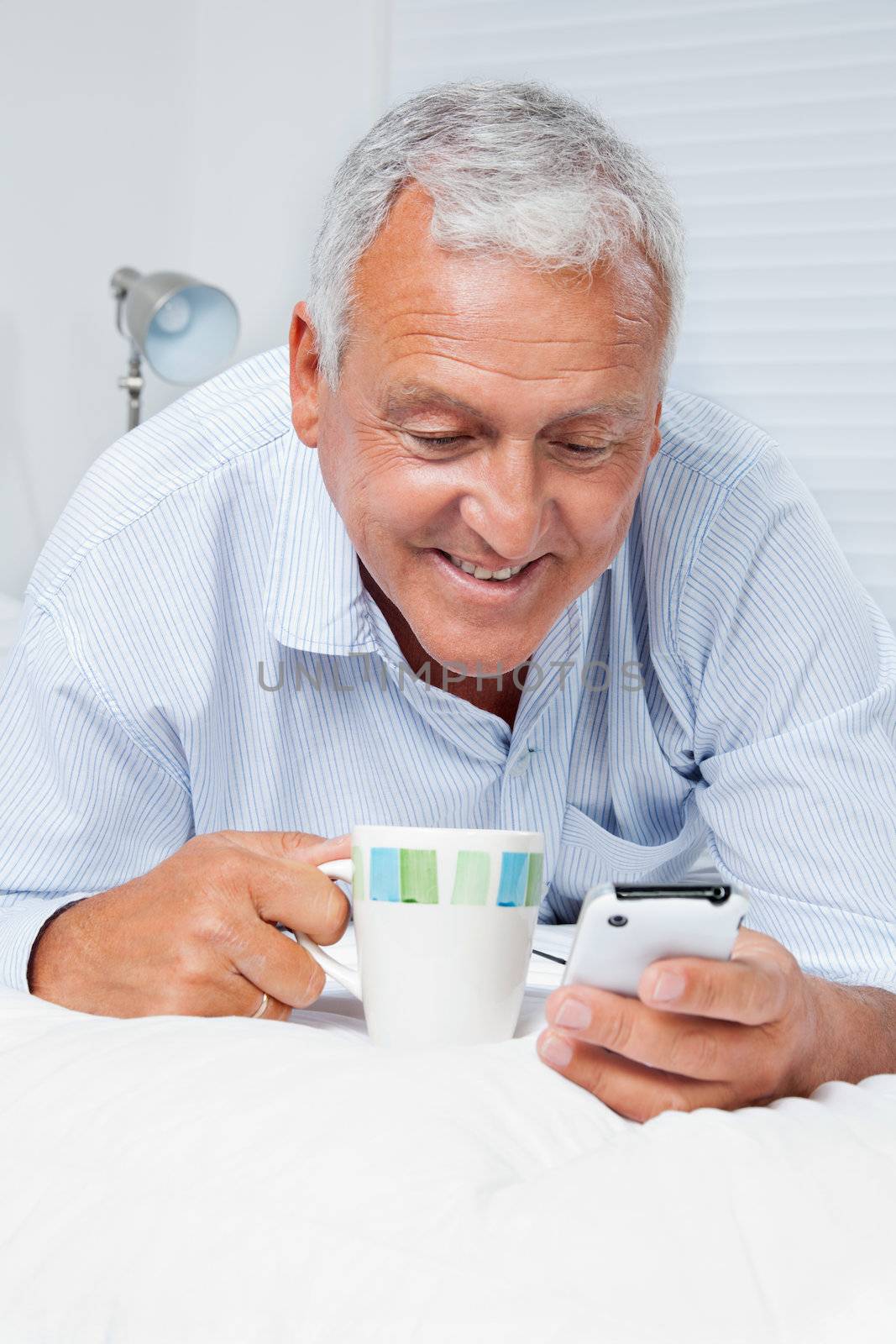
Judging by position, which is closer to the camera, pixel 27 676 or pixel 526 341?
pixel 526 341

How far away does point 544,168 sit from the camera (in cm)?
88

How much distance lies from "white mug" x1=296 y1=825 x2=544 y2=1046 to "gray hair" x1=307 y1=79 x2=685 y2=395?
1.33 ft

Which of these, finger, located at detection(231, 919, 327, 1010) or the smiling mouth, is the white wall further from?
finger, located at detection(231, 919, 327, 1010)

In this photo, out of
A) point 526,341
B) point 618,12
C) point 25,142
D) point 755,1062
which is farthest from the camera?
point 618,12

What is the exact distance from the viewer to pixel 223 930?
76cm

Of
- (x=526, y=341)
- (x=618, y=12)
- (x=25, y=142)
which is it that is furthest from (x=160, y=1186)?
(x=618, y=12)

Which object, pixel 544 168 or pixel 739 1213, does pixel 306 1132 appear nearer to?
pixel 739 1213

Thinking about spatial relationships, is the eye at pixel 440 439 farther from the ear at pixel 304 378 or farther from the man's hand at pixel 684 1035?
the man's hand at pixel 684 1035

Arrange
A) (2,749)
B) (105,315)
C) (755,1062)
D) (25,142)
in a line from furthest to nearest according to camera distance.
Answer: (105,315), (25,142), (2,749), (755,1062)

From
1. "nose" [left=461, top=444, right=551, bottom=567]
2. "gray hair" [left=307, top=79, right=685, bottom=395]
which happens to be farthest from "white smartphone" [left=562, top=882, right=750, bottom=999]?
"gray hair" [left=307, top=79, right=685, bottom=395]

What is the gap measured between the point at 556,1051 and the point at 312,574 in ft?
1.91

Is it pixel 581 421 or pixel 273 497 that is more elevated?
pixel 581 421

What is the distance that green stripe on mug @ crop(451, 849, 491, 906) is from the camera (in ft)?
2.02

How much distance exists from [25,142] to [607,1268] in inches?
95.7
